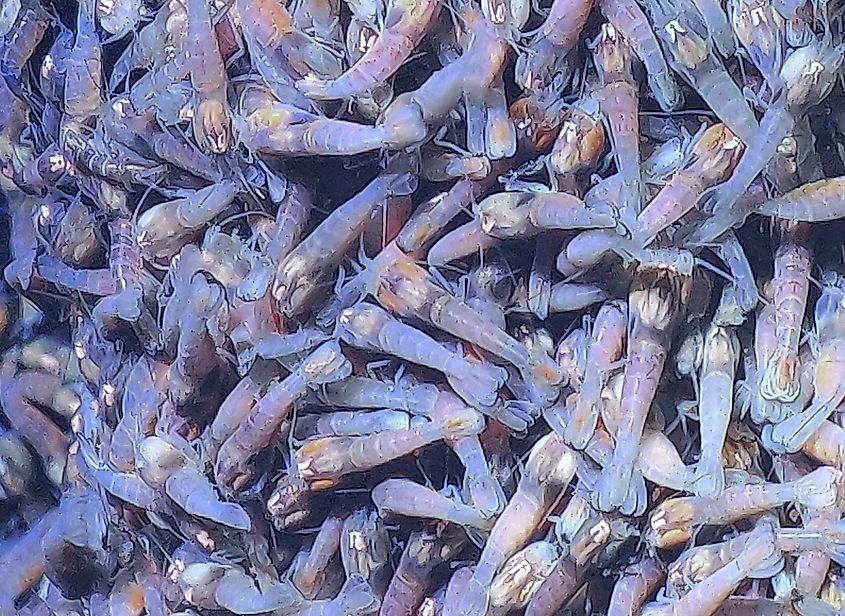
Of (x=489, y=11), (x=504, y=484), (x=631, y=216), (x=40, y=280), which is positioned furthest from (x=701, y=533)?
(x=40, y=280)

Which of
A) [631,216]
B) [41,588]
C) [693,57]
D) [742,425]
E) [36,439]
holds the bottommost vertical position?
[41,588]

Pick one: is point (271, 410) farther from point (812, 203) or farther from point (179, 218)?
point (812, 203)

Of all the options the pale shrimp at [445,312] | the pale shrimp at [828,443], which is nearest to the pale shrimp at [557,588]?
the pale shrimp at [445,312]

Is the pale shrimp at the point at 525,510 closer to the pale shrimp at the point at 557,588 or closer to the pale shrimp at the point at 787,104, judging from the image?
the pale shrimp at the point at 557,588

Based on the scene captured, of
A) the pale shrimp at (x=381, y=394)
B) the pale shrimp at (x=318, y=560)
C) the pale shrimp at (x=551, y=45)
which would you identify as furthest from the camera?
the pale shrimp at (x=318, y=560)

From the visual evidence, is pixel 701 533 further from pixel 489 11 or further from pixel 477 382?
pixel 489 11

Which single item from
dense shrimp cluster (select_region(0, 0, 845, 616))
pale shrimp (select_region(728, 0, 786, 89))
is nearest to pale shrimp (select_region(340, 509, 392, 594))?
dense shrimp cluster (select_region(0, 0, 845, 616))
